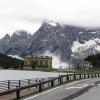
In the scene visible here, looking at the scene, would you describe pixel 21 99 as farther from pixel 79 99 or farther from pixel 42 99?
pixel 79 99

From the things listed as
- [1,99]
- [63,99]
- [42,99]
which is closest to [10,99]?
[1,99]

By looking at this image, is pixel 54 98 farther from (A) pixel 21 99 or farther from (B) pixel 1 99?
(B) pixel 1 99

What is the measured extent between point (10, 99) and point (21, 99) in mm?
740

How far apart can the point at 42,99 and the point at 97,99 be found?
12.0 feet

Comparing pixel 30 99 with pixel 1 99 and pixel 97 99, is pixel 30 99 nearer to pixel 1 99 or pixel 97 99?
pixel 1 99

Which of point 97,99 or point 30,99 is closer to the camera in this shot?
point 97,99

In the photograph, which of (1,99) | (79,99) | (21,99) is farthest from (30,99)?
(79,99)

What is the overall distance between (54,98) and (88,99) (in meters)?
2.56

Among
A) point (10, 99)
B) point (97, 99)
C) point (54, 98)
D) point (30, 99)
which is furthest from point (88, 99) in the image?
point (10, 99)

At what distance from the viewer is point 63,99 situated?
763 inches

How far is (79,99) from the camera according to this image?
748 inches

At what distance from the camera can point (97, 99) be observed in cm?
1875

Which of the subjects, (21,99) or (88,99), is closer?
(88,99)

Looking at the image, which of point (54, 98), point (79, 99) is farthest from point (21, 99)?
point (79, 99)
